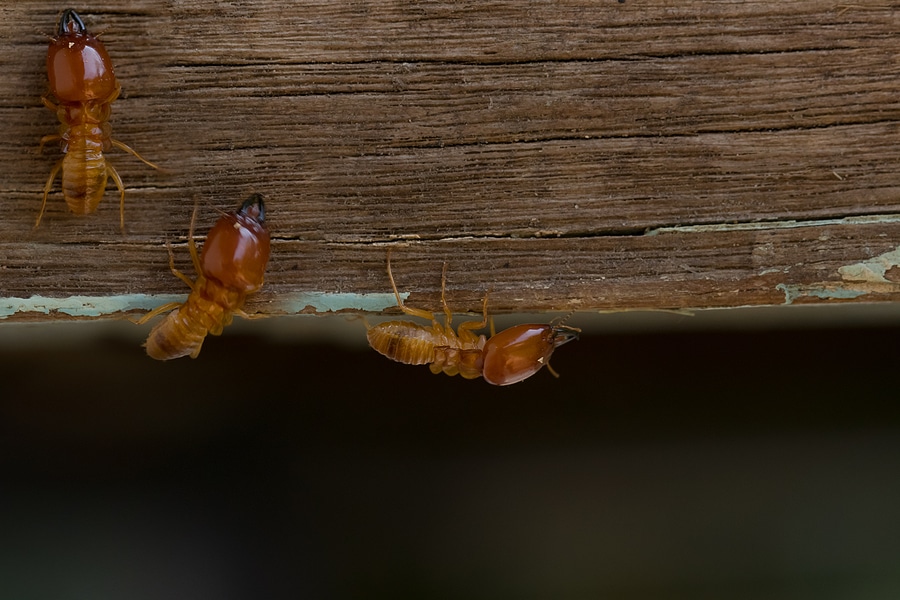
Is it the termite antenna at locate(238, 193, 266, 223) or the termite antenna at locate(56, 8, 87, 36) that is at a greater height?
the termite antenna at locate(56, 8, 87, 36)

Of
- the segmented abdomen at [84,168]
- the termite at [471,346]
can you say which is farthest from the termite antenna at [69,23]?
the termite at [471,346]

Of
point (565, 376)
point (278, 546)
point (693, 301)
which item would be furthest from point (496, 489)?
point (693, 301)

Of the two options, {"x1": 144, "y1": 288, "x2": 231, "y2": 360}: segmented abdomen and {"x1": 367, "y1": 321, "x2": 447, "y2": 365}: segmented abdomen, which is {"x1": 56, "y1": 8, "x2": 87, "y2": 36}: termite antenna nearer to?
{"x1": 144, "y1": 288, "x2": 231, "y2": 360}: segmented abdomen

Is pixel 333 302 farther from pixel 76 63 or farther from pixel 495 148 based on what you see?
pixel 76 63

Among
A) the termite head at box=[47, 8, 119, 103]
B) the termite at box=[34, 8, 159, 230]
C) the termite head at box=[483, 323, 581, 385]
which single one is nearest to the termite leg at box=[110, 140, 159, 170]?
the termite at box=[34, 8, 159, 230]

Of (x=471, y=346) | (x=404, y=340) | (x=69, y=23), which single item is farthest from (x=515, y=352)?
(x=69, y=23)
